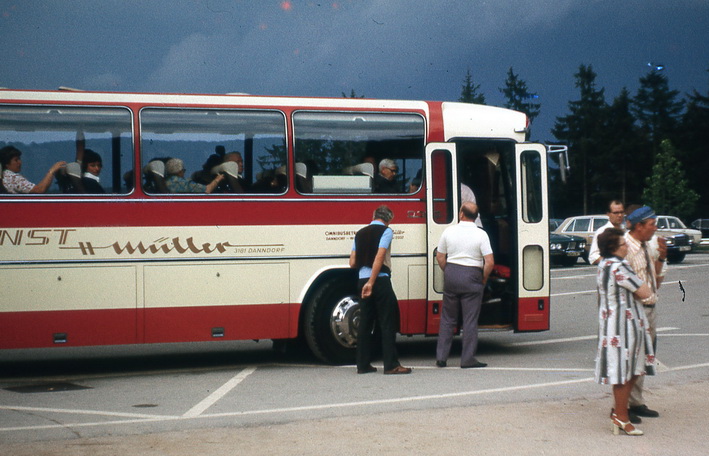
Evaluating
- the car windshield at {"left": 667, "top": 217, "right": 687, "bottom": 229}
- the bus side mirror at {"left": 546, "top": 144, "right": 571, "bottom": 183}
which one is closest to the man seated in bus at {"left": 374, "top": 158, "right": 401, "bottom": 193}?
the bus side mirror at {"left": 546, "top": 144, "right": 571, "bottom": 183}

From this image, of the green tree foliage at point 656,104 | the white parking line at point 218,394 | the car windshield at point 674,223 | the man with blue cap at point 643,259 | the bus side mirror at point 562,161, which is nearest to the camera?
the man with blue cap at point 643,259

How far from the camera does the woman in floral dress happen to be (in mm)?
7262

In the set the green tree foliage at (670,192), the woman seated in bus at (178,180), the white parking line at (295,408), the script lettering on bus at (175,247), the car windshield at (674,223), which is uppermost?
the green tree foliage at (670,192)

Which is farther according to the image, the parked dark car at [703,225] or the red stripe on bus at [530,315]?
the parked dark car at [703,225]

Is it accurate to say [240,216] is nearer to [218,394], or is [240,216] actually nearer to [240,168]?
[240,168]

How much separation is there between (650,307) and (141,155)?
5.68 m

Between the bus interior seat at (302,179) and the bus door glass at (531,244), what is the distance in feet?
8.87

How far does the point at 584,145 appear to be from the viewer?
9269 centimetres

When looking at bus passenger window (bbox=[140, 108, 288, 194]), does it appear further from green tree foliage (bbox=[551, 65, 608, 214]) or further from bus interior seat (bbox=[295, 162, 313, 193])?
green tree foliage (bbox=[551, 65, 608, 214])

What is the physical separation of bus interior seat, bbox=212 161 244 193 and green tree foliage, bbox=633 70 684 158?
90.2m

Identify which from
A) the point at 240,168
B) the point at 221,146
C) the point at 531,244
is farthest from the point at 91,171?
the point at 531,244

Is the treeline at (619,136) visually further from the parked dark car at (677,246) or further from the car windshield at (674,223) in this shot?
the parked dark car at (677,246)

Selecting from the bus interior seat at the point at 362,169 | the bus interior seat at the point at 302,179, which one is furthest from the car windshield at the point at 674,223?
the bus interior seat at the point at 302,179

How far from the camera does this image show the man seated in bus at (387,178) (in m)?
11.6
